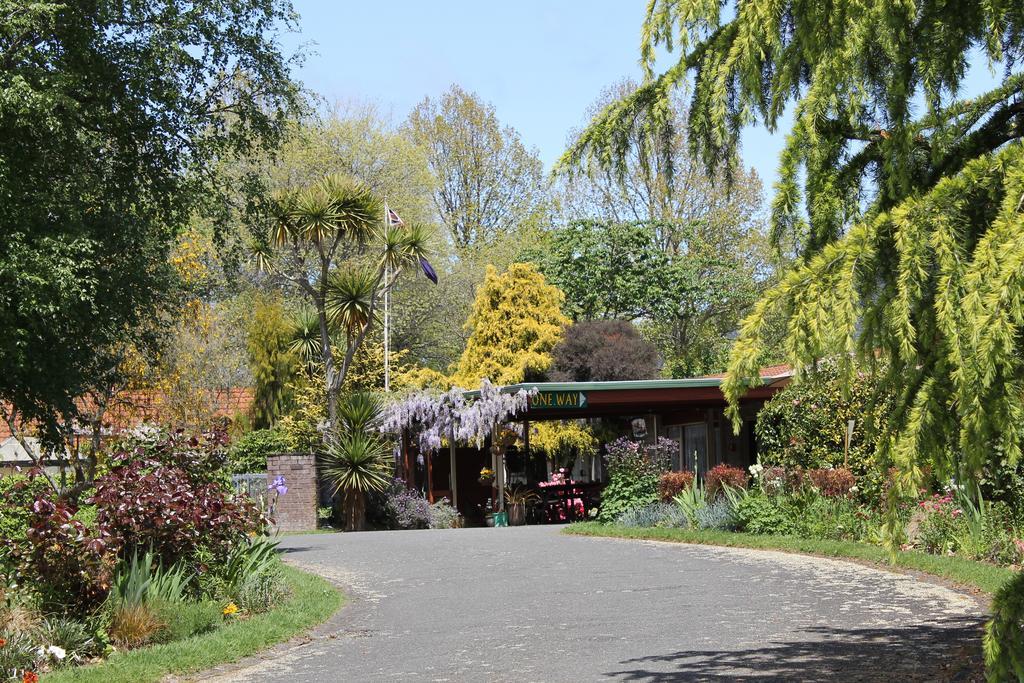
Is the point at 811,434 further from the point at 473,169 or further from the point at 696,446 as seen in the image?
the point at 473,169

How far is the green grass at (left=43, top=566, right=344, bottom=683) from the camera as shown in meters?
8.17

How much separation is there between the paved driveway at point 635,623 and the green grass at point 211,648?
0.24m

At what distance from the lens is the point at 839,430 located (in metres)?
19.8

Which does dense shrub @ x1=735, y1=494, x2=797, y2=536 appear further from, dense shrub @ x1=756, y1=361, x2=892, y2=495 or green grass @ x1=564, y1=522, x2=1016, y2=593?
dense shrub @ x1=756, y1=361, x2=892, y2=495

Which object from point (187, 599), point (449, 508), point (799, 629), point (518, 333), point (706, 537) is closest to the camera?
point (799, 629)

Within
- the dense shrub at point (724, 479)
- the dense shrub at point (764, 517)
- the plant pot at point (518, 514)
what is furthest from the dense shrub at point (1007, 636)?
the plant pot at point (518, 514)

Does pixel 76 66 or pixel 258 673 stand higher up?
pixel 76 66

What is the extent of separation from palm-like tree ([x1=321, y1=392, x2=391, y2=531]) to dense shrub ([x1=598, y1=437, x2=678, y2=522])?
6064 mm

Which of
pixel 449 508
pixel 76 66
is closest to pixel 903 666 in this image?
pixel 76 66

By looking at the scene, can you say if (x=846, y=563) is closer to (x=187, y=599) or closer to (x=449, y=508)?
(x=187, y=599)

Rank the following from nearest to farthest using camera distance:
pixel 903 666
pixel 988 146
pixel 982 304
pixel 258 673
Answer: pixel 982 304 → pixel 988 146 → pixel 903 666 → pixel 258 673

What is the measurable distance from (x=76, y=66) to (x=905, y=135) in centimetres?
1489

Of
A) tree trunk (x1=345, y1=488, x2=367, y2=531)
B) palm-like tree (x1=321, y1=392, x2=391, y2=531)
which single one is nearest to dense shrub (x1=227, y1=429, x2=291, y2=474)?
palm-like tree (x1=321, y1=392, x2=391, y2=531)

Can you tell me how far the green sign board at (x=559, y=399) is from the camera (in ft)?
83.0
